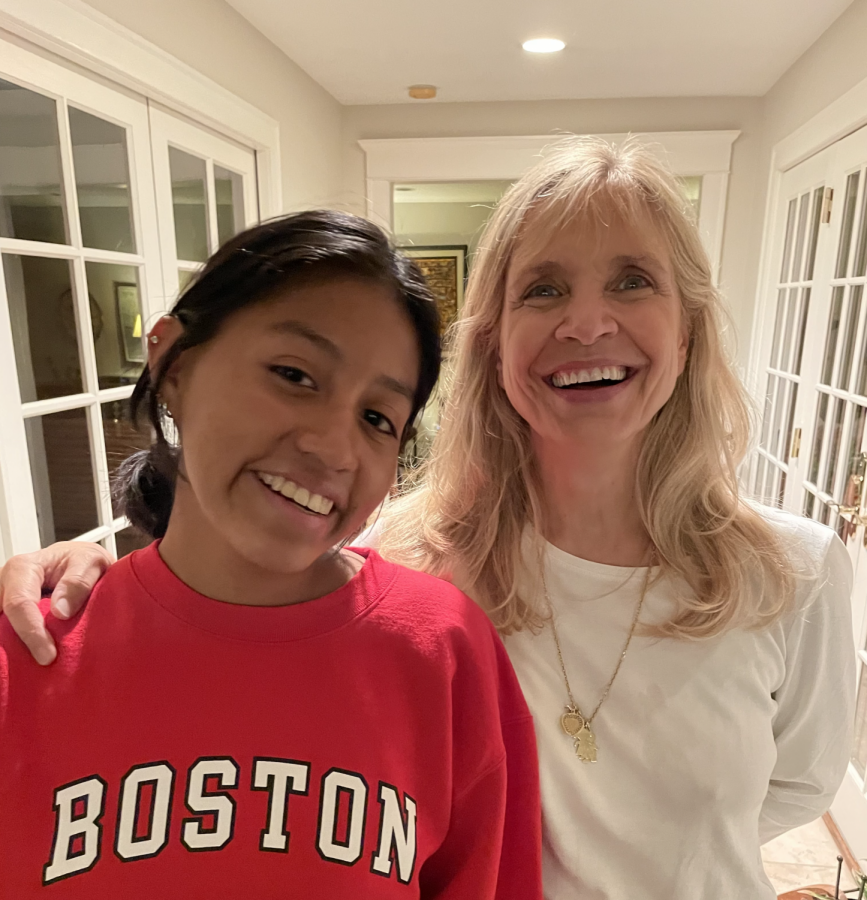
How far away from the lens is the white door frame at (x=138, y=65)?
1.55 metres

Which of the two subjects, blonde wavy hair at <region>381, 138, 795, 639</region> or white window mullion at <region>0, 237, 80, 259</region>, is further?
white window mullion at <region>0, 237, 80, 259</region>

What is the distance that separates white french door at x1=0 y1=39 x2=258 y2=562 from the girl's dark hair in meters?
0.87

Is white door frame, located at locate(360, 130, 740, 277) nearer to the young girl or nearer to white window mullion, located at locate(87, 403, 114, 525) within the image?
white window mullion, located at locate(87, 403, 114, 525)

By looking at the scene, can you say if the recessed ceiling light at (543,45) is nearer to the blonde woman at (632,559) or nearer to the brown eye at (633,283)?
the blonde woman at (632,559)

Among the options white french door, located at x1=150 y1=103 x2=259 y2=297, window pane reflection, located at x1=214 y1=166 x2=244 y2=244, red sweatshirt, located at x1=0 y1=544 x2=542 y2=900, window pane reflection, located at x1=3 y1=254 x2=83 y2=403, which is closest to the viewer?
red sweatshirt, located at x1=0 y1=544 x2=542 y2=900

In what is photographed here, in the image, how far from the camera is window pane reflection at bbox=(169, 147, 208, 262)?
7.60 feet

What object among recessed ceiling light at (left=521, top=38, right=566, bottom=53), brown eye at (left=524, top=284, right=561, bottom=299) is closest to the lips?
brown eye at (left=524, top=284, right=561, bottom=299)

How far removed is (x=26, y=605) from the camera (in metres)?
0.62

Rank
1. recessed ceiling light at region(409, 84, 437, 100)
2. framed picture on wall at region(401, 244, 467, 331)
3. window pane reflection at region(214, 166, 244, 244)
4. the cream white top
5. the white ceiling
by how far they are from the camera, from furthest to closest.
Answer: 1. framed picture on wall at region(401, 244, 467, 331)
2. recessed ceiling light at region(409, 84, 437, 100)
3. window pane reflection at region(214, 166, 244, 244)
4. the white ceiling
5. the cream white top

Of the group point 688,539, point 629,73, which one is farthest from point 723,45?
point 688,539

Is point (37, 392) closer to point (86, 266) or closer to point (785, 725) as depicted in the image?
point (86, 266)

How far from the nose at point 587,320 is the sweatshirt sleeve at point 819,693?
1.47 ft

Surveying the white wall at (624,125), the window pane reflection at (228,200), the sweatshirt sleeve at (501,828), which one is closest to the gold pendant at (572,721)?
the sweatshirt sleeve at (501,828)

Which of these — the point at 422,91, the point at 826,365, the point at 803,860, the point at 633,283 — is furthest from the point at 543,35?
the point at 803,860
